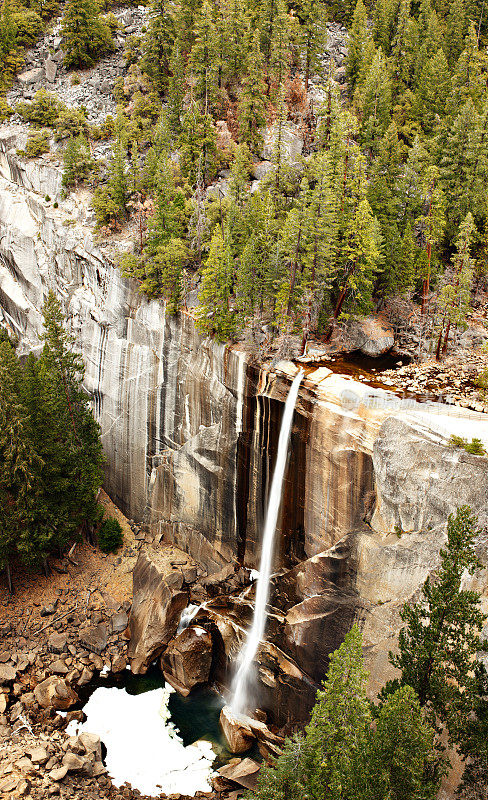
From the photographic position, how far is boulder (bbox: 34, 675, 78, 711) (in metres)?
27.7

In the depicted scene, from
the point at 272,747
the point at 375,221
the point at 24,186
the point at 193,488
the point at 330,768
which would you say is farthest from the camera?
the point at 24,186

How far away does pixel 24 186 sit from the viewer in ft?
150

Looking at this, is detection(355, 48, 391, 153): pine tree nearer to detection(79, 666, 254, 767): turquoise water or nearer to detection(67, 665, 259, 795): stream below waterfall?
detection(79, 666, 254, 767): turquoise water

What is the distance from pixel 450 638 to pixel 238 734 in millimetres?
13184

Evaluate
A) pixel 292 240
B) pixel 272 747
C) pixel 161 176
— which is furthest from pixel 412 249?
pixel 272 747

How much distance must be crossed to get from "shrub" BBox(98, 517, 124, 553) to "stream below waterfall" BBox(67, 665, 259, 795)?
26.0ft

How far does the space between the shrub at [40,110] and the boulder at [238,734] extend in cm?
4581

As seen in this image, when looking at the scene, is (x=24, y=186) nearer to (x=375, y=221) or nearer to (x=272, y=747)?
(x=375, y=221)

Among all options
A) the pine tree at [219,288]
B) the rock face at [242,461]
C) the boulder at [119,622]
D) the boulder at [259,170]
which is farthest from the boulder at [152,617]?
the boulder at [259,170]

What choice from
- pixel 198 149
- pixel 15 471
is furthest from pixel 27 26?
pixel 15 471

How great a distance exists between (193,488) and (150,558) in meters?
4.85

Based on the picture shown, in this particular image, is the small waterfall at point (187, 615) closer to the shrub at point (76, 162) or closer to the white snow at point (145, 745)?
the white snow at point (145, 745)

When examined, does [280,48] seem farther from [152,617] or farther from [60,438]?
[152,617]

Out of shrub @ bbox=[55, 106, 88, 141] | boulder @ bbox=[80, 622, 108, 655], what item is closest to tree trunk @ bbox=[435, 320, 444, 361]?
boulder @ bbox=[80, 622, 108, 655]
